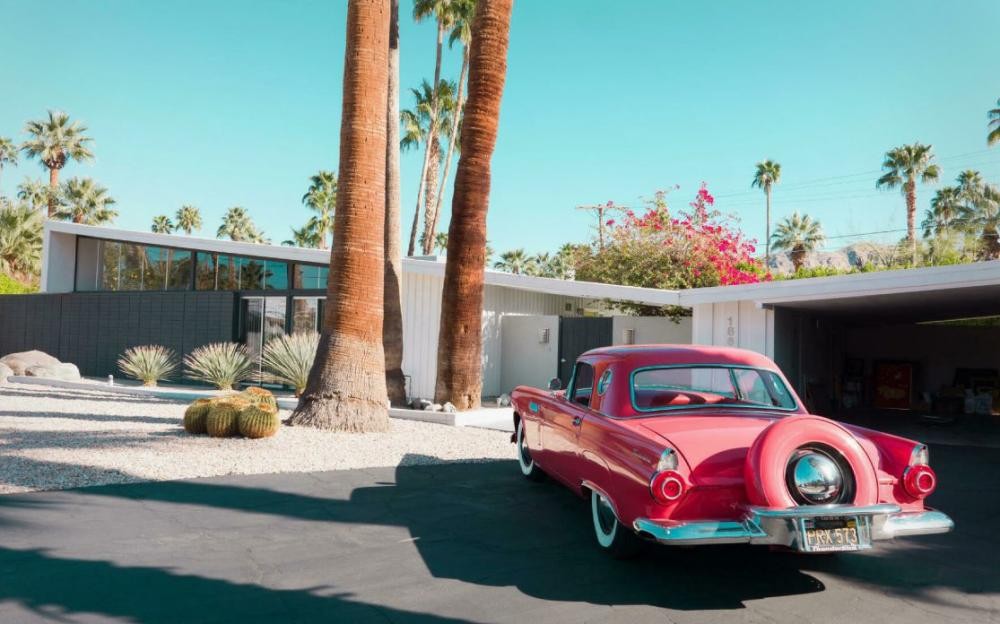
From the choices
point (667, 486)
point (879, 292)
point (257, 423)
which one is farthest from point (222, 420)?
point (879, 292)

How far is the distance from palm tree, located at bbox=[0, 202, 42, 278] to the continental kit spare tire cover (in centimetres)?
3688

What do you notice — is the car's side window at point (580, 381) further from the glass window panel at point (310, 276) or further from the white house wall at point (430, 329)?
the glass window panel at point (310, 276)

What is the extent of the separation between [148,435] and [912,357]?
18628mm

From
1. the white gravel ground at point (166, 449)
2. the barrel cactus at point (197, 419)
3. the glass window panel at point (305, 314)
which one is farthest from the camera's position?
the glass window panel at point (305, 314)

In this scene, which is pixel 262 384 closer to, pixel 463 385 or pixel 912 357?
pixel 463 385

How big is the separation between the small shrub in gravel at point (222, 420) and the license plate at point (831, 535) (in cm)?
762

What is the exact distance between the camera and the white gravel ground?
285 inches

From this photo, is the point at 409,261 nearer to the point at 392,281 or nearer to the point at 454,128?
the point at 392,281

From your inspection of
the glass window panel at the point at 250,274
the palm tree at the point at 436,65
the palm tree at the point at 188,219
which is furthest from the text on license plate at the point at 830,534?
the palm tree at the point at 188,219

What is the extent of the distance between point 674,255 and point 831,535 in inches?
648

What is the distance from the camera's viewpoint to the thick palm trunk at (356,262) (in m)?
10.2

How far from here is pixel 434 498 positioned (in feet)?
21.5

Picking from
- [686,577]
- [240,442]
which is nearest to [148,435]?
[240,442]

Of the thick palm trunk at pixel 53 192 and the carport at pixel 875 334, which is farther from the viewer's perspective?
the thick palm trunk at pixel 53 192
